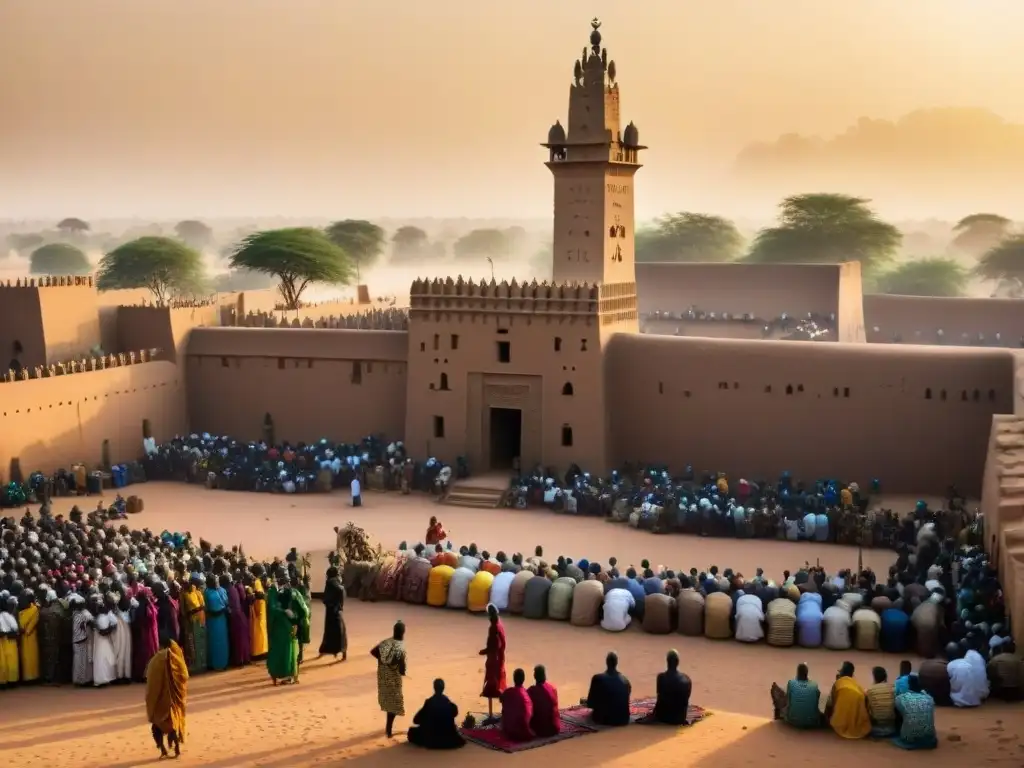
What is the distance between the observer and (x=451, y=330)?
3181cm

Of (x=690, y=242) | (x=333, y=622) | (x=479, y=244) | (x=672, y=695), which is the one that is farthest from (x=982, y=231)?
(x=672, y=695)

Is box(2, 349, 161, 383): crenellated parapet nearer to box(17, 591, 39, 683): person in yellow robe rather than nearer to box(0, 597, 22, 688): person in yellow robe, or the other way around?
box(17, 591, 39, 683): person in yellow robe

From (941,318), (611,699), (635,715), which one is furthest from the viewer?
(941,318)

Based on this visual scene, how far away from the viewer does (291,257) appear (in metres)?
50.5

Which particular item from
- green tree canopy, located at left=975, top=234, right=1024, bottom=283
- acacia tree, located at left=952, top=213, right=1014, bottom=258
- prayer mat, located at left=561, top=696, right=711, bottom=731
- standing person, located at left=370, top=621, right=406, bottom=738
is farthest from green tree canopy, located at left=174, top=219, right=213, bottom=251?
prayer mat, located at left=561, top=696, right=711, bottom=731

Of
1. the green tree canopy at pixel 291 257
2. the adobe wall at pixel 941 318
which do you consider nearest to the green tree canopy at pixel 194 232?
the green tree canopy at pixel 291 257

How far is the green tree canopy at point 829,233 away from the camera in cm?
6025

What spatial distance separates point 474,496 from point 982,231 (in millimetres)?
63772

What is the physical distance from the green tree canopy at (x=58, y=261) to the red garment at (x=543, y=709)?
8223 centimetres

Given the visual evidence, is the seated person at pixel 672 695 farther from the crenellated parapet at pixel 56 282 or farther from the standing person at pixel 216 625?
the crenellated parapet at pixel 56 282

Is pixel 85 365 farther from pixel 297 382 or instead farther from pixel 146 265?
pixel 146 265

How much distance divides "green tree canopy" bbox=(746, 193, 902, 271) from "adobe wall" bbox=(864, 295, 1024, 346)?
525 inches

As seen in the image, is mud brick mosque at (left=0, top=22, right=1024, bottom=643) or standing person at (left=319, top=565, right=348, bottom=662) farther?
mud brick mosque at (left=0, top=22, right=1024, bottom=643)

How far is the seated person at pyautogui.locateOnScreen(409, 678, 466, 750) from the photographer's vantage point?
46.4 ft
